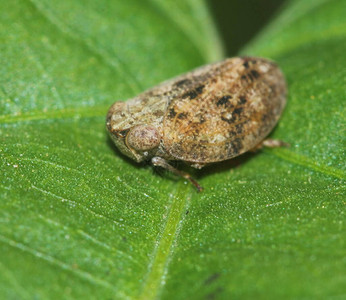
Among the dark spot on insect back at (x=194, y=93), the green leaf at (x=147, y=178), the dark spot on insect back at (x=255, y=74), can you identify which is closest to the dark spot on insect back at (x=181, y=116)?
the dark spot on insect back at (x=194, y=93)

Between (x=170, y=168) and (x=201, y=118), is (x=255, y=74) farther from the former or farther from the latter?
(x=170, y=168)

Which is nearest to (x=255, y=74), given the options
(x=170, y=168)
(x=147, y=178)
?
(x=170, y=168)

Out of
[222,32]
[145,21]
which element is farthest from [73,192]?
[222,32]

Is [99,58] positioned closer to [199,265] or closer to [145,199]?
[145,199]

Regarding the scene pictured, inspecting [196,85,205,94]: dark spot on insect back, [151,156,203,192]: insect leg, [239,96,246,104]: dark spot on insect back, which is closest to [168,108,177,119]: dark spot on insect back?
[196,85,205,94]: dark spot on insect back

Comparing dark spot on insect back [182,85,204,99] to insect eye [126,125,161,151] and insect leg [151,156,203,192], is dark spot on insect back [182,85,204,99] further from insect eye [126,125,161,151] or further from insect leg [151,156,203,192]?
insect leg [151,156,203,192]
